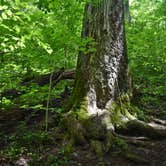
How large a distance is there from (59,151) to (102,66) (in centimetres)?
191

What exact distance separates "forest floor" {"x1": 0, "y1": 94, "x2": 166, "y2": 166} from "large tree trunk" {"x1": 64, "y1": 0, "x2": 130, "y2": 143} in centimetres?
60

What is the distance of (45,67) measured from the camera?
6.99m

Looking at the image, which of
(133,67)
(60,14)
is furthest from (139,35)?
(60,14)

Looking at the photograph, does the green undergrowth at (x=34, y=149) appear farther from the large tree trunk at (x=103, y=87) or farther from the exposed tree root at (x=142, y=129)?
the exposed tree root at (x=142, y=129)

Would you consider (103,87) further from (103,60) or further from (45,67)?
(45,67)

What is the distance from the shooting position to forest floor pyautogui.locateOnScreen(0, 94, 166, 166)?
5.22 m

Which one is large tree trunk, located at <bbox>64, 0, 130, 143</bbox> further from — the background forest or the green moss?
the green moss

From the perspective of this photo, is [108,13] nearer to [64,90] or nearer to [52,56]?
[52,56]

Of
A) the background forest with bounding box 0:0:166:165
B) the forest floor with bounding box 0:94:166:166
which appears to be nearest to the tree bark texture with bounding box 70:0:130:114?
the background forest with bounding box 0:0:166:165

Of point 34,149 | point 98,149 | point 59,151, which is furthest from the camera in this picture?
point 34,149

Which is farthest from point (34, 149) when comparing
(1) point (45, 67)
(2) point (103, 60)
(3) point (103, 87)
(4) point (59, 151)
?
(2) point (103, 60)

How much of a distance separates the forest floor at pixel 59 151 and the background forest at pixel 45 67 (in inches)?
0.8

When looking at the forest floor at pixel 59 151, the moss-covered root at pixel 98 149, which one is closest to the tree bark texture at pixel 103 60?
the moss-covered root at pixel 98 149

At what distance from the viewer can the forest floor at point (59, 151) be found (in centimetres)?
522
